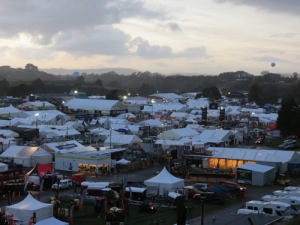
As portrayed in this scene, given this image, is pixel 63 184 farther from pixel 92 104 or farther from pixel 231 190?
pixel 92 104

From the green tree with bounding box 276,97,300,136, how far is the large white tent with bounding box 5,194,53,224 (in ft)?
56.8

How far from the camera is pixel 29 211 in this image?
7.38m

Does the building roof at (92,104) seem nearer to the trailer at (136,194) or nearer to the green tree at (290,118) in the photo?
the green tree at (290,118)

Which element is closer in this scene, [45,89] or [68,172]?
[68,172]

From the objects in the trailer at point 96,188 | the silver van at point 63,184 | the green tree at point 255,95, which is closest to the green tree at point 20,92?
the green tree at point 255,95

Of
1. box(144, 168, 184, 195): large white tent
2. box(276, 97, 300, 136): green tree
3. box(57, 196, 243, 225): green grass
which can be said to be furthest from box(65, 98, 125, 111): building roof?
box(57, 196, 243, 225): green grass

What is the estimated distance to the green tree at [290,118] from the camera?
73.3ft

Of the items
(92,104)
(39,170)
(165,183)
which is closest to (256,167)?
(165,183)

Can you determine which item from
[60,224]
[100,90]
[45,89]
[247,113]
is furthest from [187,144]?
[100,90]

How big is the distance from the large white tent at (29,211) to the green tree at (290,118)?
17.3 m

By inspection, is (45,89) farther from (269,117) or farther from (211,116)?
(269,117)

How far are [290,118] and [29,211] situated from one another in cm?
1777

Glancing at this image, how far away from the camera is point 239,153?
44.3 feet

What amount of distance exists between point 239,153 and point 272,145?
21.7 feet
